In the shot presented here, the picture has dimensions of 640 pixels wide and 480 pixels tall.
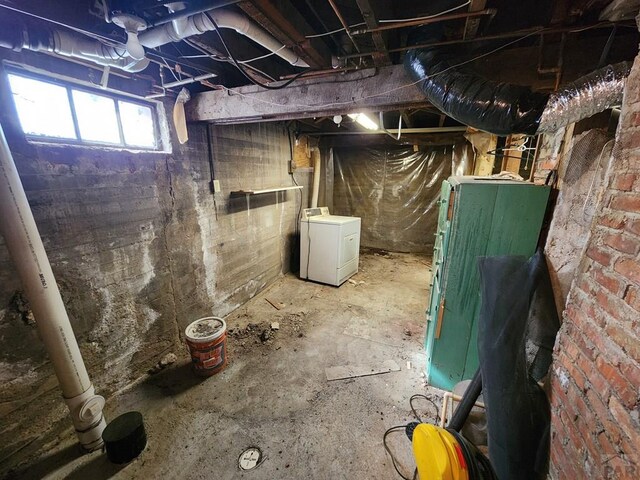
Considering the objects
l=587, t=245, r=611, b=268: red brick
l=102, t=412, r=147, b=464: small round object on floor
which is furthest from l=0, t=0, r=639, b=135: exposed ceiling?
l=102, t=412, r=147, b=464: small round object on floor

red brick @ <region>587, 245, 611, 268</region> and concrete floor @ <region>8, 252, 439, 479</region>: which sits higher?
red brick @ <region>587, 245, 611, 268</region>

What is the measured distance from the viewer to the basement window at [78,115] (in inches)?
62.7

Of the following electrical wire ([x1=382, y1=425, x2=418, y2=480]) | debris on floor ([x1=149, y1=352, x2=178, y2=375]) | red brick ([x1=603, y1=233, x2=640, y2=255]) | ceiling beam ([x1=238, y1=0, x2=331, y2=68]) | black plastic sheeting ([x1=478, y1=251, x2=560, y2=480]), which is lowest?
electrical wire ([x1=382, y1=425, x2=418, y2=480])

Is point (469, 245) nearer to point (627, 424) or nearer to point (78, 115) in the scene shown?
point (627, 424)

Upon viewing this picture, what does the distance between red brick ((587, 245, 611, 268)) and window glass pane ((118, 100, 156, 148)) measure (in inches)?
117

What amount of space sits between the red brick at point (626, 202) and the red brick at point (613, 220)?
0.03 metres

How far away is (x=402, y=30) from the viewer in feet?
5.37

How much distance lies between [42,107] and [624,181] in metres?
2.98

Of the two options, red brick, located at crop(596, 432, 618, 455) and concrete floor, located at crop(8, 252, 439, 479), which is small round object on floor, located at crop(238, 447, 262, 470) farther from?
red brick, located at crop(596, 432, 618, 455)

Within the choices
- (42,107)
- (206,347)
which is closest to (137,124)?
(42,107)

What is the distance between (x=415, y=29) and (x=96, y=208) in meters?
2.43

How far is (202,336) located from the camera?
2.31 meters

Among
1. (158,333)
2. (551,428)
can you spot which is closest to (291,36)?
(551,428)

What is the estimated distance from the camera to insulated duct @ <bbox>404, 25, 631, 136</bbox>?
1112 mm
